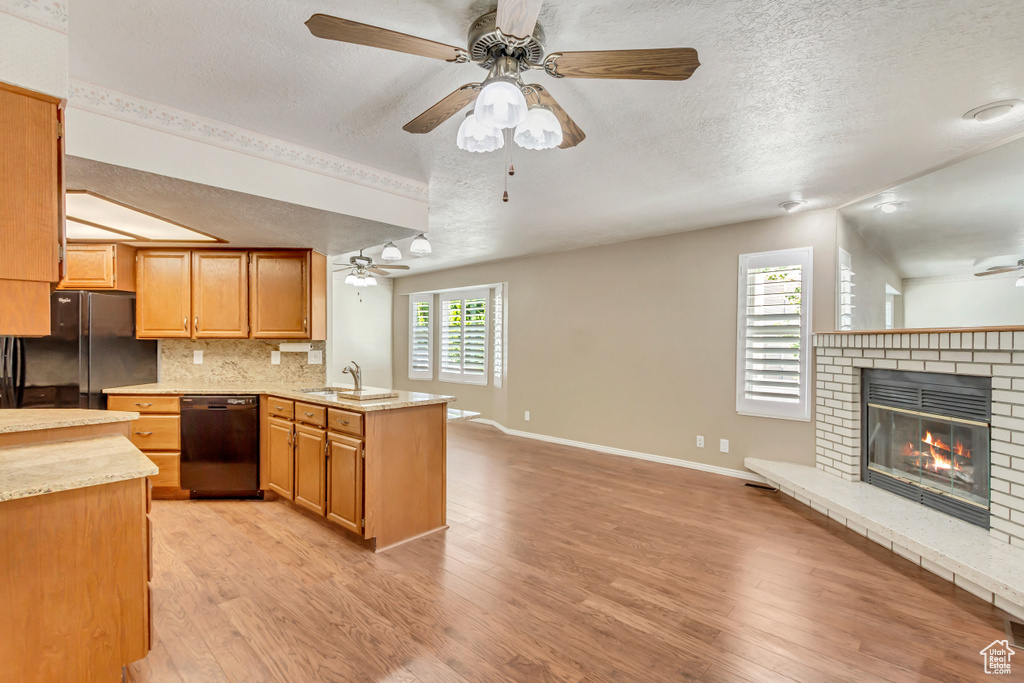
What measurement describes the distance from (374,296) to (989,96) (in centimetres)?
764

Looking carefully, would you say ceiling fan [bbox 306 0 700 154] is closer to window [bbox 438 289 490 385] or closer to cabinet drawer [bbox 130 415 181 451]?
cabinet drawer [bbox 130 415 181 451]

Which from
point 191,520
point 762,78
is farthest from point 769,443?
point 191,520

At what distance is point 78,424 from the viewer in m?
2.21

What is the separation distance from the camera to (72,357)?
3594 mm

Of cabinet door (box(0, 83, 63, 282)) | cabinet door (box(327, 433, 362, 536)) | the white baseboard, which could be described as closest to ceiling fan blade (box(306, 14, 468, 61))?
cabinet door (box(0, 83, 63, 282))

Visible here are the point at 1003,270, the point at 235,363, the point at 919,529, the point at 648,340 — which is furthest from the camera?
the point at 648,340

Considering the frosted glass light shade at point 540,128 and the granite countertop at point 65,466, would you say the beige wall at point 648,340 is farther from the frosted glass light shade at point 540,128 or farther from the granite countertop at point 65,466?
the granite countertop at point 65,466

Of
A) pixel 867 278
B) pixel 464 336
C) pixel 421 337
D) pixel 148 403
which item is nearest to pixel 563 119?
pixel 867 278

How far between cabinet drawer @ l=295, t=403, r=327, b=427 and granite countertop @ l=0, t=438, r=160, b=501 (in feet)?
3.65

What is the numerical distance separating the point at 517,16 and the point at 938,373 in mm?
3503

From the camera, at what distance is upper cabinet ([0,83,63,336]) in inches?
55.1

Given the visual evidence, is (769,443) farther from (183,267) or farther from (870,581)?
(183,267)

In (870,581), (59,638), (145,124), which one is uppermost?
(145,124)

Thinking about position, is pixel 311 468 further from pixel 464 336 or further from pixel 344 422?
pixel 464 336
